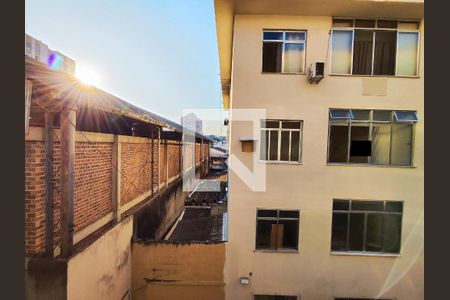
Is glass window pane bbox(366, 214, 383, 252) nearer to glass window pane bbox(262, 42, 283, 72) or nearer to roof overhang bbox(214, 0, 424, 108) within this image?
glass window pane bbox(262, 42, 283, 72)

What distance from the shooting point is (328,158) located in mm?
6805

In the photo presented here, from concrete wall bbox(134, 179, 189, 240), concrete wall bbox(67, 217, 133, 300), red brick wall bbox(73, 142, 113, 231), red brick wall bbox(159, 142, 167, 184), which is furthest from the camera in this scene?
red brick wall bbox(159, 142, 167, 184)

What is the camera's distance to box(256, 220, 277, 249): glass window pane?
6879mm

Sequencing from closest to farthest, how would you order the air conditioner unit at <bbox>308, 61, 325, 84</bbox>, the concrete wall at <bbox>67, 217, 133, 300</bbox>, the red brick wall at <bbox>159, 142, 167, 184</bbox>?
1. the concrete wall at <bbox>67, 217, 133, 300</bbox>
2. the air conditioner unit at <bbox>308, 61, 325, 84</bbox>
3. the red brick wall at <bbox>159, 142, 167, 184</bbox>

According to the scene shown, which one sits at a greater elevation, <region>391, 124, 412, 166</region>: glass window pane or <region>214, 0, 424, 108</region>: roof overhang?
<region>214, 0, 424, 108</region>: roof overhang

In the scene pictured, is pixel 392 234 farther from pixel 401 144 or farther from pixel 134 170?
pixel 134 170

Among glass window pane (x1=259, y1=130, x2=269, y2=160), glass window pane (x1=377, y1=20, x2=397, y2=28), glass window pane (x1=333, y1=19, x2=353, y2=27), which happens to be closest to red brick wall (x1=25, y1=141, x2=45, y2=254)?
glass window pane (x1=259, y1=130, x2=269, y2=160)

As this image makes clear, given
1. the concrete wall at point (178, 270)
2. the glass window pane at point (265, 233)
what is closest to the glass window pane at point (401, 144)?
the glass window pane at point (265, 233)

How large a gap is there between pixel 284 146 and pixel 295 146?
1.06ft

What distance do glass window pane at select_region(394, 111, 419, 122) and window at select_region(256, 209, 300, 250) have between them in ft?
13.2

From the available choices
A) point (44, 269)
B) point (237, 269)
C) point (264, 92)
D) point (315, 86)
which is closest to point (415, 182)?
point (315, 86)

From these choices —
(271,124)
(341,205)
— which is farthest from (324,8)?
(341,205)

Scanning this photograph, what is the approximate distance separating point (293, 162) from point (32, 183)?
5994 mm

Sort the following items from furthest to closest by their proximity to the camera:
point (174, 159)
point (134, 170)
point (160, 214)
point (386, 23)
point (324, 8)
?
point (174, 159)
point (160, 214)
point (134, 170)
point (386, 23)
point (324, 8)
